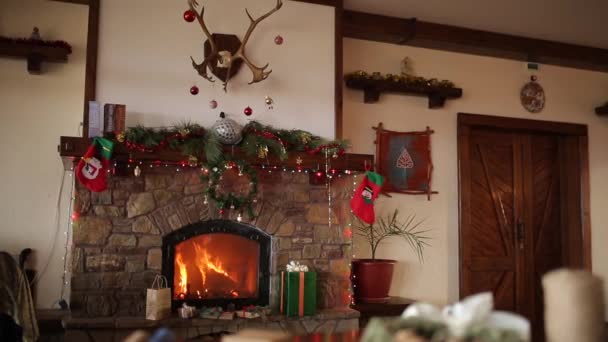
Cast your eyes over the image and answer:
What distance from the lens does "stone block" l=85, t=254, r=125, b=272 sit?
374 centimetres

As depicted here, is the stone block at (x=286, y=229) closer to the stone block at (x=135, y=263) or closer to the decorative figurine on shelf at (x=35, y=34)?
the stone block at (x=135, y=263)

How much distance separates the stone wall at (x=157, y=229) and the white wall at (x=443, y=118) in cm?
68

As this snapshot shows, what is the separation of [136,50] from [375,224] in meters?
2.45

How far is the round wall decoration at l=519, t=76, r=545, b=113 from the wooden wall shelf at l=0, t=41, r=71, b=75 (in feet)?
13.9

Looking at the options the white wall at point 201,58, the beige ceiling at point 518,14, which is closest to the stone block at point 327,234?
the white wall at point 201,58

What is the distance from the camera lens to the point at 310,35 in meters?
4.43

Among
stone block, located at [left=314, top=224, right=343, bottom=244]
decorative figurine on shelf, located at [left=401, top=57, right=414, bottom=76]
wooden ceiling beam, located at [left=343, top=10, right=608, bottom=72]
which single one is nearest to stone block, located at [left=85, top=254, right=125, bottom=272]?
stone block, located at [left=314, top=224, right=343, bottom=244]

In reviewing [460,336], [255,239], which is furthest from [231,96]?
[460,336]

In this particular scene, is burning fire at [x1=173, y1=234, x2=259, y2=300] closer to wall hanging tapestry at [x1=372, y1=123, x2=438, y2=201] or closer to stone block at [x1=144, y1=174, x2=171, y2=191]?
stone block at [x1=144, y1=174, x2=171, y2=191]

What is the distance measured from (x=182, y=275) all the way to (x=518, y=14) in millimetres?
3834

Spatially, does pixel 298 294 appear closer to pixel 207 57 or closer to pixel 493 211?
pixel 207 57

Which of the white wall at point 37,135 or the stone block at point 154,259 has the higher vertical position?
the white wall at point 37,135

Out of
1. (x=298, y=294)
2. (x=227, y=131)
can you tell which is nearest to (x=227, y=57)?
(x=227, y=131)

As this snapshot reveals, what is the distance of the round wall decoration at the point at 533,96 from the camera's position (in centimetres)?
563
